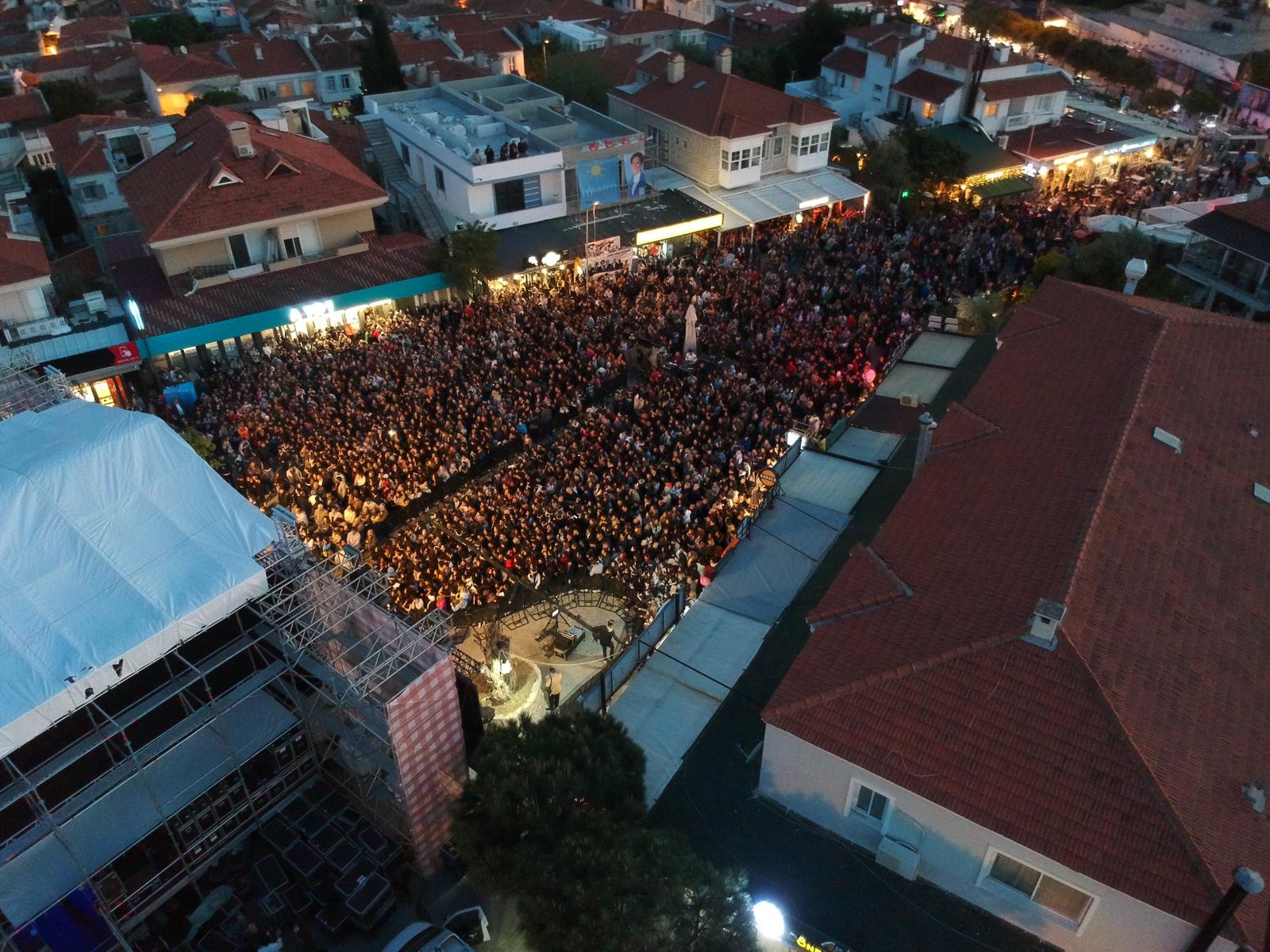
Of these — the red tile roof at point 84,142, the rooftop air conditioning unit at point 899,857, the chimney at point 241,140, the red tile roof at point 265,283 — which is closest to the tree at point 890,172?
the red tile roof at point 265,283

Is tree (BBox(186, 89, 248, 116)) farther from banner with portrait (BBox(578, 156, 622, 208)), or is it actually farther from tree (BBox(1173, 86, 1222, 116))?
tree (BBox(1173, 86, 1222, 116))

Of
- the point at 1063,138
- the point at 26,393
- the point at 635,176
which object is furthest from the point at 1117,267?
the point at 26,393

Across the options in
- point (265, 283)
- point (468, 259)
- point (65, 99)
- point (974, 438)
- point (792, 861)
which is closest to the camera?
point (792, 861)

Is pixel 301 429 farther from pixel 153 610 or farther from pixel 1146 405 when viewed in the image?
pixel 1146 405

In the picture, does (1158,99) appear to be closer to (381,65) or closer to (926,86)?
(926,86)

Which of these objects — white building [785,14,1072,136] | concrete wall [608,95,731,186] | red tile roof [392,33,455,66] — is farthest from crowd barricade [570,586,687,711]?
red tile roof [392,33,455,66]

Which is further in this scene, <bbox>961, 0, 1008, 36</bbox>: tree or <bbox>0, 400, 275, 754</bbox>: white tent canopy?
<bbox>961, 0, 1008, 36</bbox>: tree

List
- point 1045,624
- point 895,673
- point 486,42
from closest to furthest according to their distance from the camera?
point 1045,624 → point 895,673 → point 486,42
